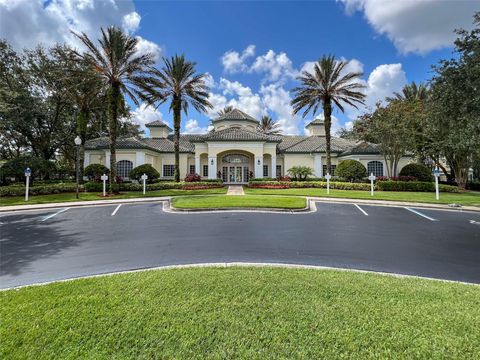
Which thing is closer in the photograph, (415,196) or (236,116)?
(415,196)

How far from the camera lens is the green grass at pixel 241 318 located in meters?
2.79

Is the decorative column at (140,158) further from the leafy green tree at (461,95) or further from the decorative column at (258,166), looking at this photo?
the leafy green tree at (461,95)

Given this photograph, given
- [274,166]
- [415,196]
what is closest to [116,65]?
[274,166]

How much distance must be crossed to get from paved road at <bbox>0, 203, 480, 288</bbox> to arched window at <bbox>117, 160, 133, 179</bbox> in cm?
1781

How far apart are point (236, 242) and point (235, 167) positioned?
84.3ft

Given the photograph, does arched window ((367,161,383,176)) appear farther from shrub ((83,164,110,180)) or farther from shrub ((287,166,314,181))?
shrub ((83,164,110,180))

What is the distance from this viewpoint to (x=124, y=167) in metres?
30.2

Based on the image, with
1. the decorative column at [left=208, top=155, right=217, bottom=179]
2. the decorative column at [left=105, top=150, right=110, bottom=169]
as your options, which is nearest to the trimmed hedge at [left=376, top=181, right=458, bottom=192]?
the decorative column at [left=208, top=155, right=217, bottom=179]

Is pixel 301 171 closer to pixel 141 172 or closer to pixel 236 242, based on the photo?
pixel 141 172

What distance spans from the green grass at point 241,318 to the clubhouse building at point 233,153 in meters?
25.4

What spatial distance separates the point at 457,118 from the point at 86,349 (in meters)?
18.1

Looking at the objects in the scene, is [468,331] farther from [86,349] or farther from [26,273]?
[26,273]

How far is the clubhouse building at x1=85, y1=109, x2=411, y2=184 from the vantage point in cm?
2983

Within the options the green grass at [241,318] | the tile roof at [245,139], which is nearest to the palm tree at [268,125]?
the tile roof at [245,139]
